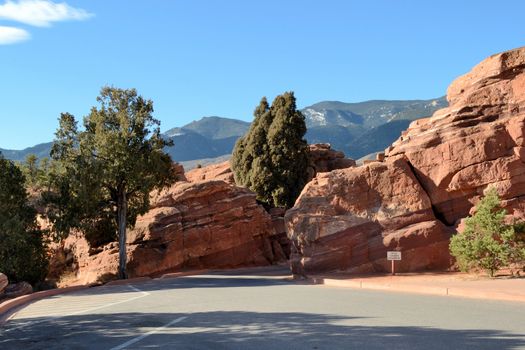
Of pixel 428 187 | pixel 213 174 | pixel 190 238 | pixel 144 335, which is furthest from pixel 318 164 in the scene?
pixel 144 335

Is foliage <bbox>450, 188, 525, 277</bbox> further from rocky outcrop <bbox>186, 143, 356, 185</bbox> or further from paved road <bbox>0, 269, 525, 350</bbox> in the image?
rocky outcrop <bbox>186, 143, 356, 185</bbox>

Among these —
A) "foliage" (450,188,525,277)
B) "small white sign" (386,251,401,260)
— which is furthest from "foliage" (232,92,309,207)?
"foliage" (450,188,525,277)

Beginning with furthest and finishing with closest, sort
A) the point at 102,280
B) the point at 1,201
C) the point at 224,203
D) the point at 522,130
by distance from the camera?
the point at 224,203, the point at 102,280, the point at 1,201, the point at 522,130

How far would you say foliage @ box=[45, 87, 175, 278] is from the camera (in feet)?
91.2

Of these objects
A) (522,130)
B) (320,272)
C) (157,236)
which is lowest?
(320,272)

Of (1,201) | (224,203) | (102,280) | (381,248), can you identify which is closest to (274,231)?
(224,203)

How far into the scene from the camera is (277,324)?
10133 millimetres

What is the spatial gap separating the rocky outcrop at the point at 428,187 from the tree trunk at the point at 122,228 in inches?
376

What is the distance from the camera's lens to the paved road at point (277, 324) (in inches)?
324

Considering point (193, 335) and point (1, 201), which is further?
point (1, 201)

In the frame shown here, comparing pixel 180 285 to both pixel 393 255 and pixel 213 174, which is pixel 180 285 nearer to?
pixel 393 255

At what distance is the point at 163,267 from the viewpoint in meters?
33.2

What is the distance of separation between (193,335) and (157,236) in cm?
2522

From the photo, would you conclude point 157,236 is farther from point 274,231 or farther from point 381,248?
point 381,248
